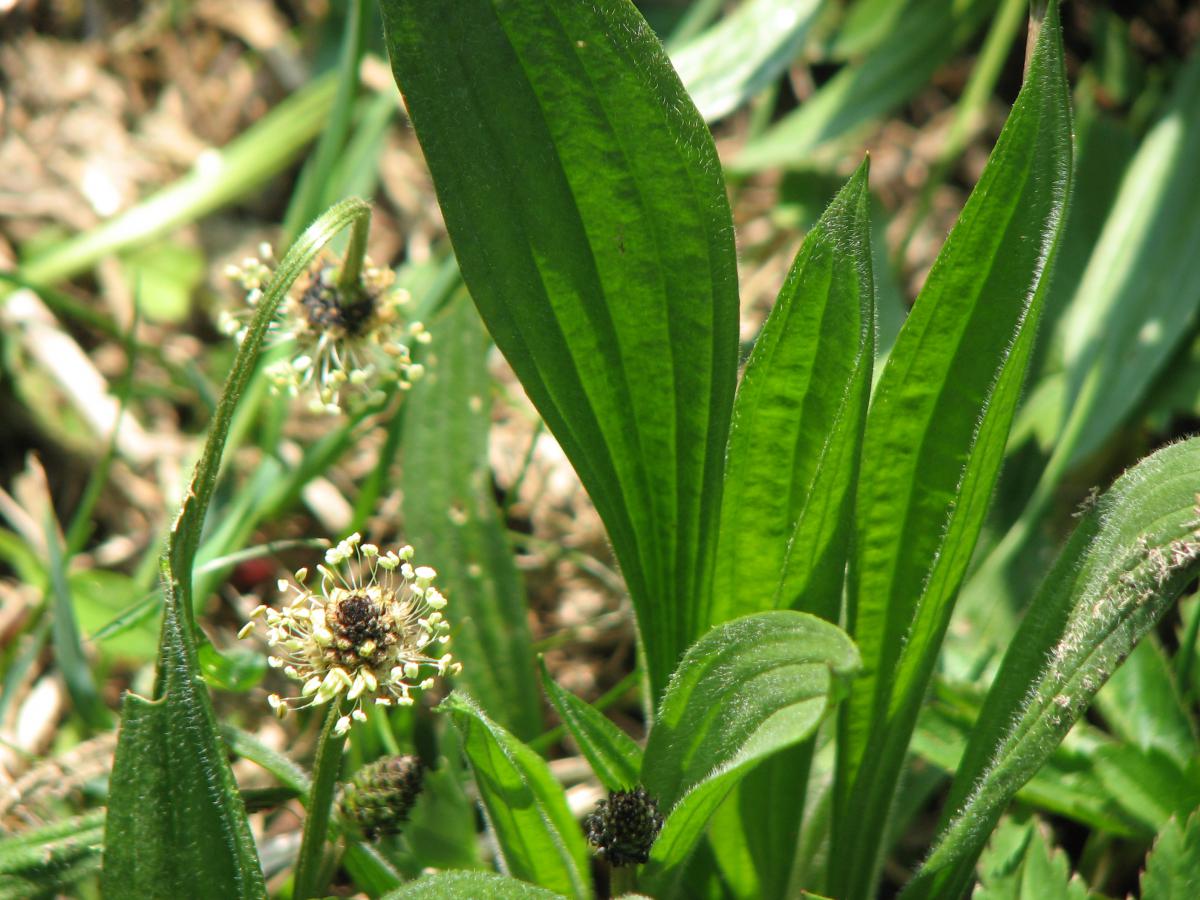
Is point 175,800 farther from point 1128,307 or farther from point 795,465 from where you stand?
point 1128,307

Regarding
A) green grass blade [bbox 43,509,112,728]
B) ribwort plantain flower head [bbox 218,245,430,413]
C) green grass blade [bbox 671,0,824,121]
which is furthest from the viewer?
green grass blade [bbox 671,0,824,121]

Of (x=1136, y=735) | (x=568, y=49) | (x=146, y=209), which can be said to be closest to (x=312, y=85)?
(x=146, y=209)

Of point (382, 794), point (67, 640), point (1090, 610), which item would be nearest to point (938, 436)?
point (1090, 610)

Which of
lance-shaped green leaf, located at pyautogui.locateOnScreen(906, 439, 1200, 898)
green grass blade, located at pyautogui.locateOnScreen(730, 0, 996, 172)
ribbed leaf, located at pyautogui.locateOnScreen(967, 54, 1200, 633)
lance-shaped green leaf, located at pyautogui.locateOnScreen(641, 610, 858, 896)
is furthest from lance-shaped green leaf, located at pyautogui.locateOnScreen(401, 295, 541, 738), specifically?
green grass blade, located at pyautogui.locateOnScreen(730, 0, 996, 172)

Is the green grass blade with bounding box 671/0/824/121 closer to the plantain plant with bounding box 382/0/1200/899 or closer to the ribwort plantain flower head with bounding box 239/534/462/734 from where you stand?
the plantain plant with bounding box 382/0/1200/899

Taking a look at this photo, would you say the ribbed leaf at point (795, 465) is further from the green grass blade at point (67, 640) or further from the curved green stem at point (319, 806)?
the green grass blade at point (67, 640)

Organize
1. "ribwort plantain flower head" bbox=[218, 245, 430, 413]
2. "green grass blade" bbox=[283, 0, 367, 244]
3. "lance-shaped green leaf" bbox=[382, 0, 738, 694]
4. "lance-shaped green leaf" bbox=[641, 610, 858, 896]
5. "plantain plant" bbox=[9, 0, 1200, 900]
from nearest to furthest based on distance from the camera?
"lance-shaped green leaf" bbox=[641, 610, 858, 896]
"plantain plant" bbox=[9, 0, 1200, 900]
"lance-shaped green leaf" bbox=[382, 0, 738, 694]
"ribwort plantain flower head" bbox=[218, 245, 430, 413]
"green grass blade" bbox=[283, 0, 367, 244]
